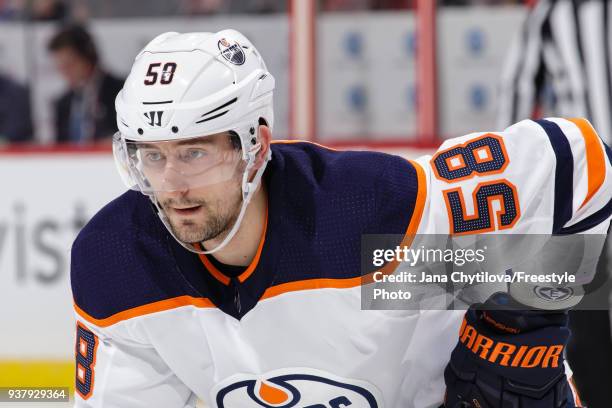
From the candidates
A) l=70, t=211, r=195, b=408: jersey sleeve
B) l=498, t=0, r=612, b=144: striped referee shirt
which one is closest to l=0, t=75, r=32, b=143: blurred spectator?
l=498, t=0, r=612, b=144: striped referee shirt

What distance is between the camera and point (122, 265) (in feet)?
6.52

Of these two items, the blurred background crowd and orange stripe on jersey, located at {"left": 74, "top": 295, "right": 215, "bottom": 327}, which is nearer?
orange stripe on jersey, located at {"left": 74, "top": 295, "right": 215, "bottom": 327}

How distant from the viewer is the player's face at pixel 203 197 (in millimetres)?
1872

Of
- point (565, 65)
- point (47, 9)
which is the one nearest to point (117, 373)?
point (565, 65)

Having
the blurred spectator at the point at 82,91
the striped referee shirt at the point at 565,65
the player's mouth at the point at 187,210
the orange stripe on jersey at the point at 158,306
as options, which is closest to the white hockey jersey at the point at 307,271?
the orange stripe on jersey at the point at 158,306

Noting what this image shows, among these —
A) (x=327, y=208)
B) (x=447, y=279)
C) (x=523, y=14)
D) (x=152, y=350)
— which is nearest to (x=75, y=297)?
(x=152, y=350)

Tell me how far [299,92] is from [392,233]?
249cm

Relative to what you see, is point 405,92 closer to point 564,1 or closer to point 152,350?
point 564,1

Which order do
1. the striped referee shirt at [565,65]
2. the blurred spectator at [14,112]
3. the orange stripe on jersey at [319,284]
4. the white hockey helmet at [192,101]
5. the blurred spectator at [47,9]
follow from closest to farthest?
the white hockey helmet at [192,101] < the orange stripe on jersey at [319,284] < the striped referee shirt at [565,65] < the blurred spectator at [14,112] < the blurred spectator at [47,9]

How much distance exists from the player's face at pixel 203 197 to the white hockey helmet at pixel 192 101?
0.04 ft

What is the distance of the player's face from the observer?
6.14ft

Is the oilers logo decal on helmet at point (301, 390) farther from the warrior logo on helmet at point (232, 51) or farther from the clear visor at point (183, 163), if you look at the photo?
the warrior logo on helmet at point (232, 51)

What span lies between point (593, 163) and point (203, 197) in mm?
703

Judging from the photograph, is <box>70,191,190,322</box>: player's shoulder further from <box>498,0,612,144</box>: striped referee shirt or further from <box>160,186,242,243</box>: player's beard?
<box>498,0,612,144</box>: striped referee shirt
